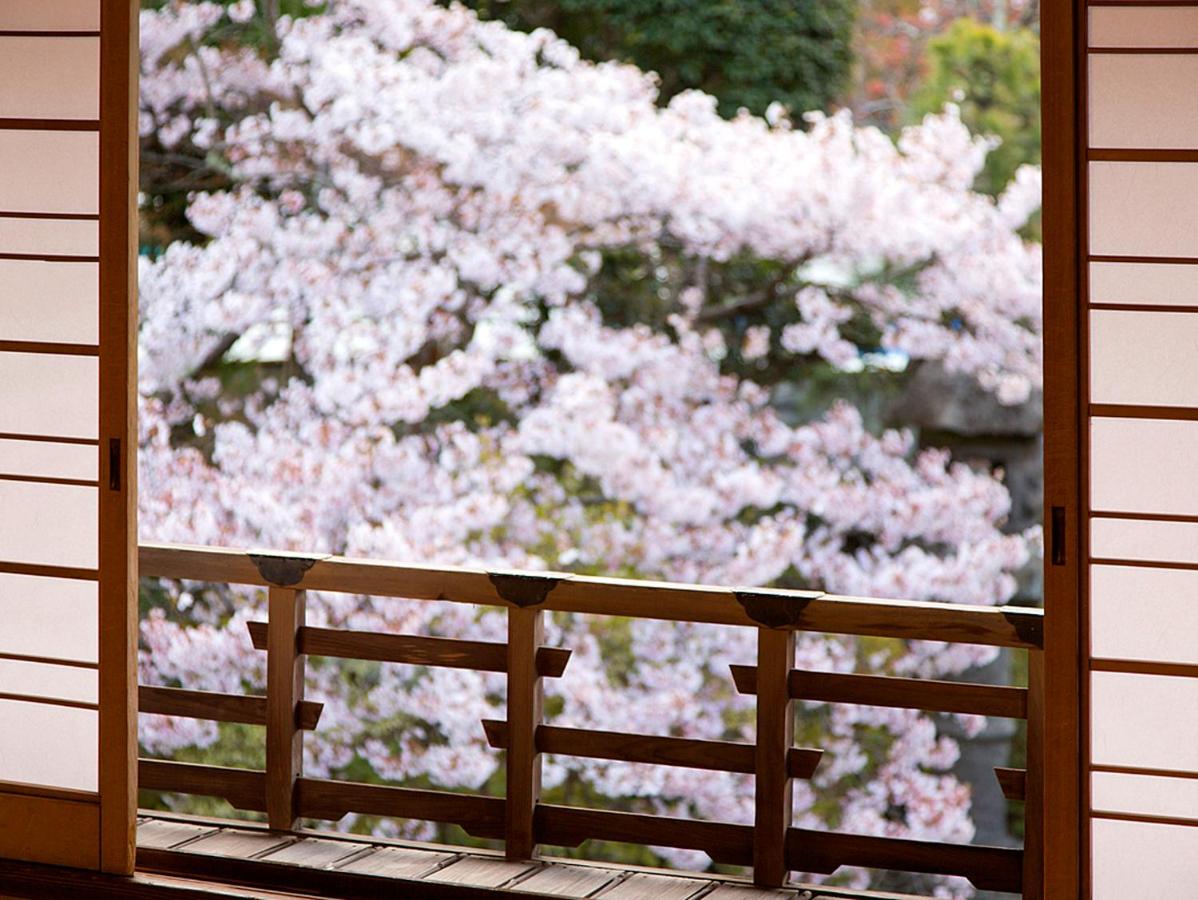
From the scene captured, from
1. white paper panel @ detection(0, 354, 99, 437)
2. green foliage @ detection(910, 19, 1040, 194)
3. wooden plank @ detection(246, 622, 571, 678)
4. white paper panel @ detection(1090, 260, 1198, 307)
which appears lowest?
wooden plank @ detection(246, 622, 571, 678)

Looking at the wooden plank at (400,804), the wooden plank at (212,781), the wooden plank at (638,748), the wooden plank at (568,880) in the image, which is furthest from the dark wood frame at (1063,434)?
the wooden plank at (212,781)

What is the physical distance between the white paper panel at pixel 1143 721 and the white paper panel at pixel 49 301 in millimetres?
2122

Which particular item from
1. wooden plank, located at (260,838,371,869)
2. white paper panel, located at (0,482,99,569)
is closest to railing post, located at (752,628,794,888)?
wooden plank, located at (260,838,371,869)

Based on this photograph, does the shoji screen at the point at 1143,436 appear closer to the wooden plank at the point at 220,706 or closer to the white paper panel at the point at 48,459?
the wooden plank at the point at 220,706

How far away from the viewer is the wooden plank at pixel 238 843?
3.25 metres

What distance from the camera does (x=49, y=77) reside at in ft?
9.98

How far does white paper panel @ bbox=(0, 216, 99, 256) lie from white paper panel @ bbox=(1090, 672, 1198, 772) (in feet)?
7.13

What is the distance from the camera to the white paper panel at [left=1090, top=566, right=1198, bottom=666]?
253cm

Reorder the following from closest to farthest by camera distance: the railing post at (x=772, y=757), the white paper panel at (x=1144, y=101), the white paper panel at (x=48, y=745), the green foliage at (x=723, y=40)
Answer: the white paper panel at (x=1144, y=101)
the white paper panel at (x=48, y=745)
the railing post at (x=772, y=757)
the green foliage at (x=723, y=40)

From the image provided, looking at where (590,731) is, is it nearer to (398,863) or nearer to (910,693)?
(398,863)

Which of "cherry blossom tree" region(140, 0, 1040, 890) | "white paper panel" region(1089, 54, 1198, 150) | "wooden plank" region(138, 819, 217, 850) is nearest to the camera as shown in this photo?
"white paper panel" region(1089, 54, 1198, 150)

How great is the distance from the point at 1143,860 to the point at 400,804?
5.55 feet

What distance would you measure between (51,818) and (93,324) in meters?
1.05

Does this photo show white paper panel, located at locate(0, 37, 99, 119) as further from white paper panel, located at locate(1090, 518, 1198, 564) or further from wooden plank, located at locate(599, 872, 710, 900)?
white paper panel, located at locate(1090, 518, 1198, 564)
